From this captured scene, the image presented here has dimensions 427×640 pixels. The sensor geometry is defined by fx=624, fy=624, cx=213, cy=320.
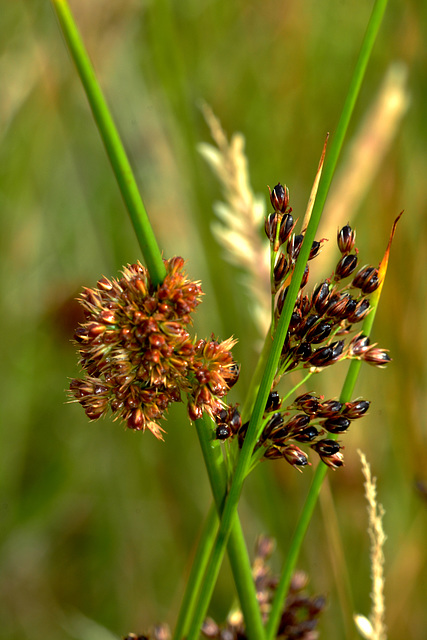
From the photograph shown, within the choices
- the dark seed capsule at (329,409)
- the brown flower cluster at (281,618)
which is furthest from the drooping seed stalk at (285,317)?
the brown flower cluster at (281,618)

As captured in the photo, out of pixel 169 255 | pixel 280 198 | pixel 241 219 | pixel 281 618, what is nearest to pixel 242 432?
pixel 280 198

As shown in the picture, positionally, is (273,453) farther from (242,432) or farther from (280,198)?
(280,198)

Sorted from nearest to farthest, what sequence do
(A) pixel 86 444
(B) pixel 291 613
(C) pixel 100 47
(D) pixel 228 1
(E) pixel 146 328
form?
(E) pixel 146 328, (B) pixel 291 613, (C) pixel 100 47, (A) pixel 86 444, (D) pixel 228 1

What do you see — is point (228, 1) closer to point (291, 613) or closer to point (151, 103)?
point (151, 103)

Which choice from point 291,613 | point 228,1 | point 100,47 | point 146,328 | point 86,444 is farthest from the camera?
point 228,1

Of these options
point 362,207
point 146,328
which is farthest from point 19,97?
point 146,328

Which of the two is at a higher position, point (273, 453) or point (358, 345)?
point (358, 345)
